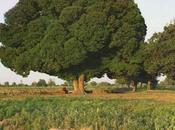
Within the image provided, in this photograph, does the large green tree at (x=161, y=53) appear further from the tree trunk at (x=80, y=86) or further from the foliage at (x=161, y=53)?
the tree trunk at (x=80, y=86)

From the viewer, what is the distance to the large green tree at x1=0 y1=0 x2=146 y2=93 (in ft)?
189

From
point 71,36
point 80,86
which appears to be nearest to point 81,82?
point 80,86

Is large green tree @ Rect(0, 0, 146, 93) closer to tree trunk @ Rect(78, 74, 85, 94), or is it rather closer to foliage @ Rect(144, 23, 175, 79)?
tree trunk @ Rect(78, 74, 85, 94)

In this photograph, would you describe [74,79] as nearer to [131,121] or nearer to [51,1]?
[51,1]

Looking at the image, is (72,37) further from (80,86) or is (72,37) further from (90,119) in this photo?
(90,119)

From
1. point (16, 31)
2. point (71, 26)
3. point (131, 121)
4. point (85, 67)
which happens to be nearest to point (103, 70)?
point (85, 67)

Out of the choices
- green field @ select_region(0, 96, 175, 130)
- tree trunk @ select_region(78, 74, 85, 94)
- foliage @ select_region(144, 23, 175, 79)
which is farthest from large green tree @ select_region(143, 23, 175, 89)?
green field @ select_region(0, 96, 175, 130)

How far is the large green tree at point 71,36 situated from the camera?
5762 cm

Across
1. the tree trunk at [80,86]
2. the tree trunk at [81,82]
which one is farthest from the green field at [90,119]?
the tree trunk at [81,82]

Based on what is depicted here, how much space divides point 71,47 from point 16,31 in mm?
8148

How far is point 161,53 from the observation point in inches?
2277

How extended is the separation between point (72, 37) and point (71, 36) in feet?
1.16

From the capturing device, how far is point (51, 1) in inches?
2450

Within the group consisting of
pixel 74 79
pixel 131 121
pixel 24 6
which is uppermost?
pixel 24 6
